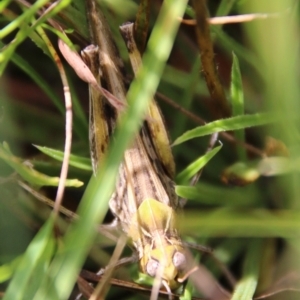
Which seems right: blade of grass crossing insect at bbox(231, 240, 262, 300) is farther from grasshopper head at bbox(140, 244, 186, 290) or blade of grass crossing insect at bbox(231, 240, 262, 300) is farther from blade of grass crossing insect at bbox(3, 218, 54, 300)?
blade of grass crossing insect at bbox(3, 218, 54, 300)

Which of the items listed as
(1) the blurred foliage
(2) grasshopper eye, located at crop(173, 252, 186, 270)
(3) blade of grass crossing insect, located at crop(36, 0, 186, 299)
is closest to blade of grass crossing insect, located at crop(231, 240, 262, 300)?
(1) the blurred foliage

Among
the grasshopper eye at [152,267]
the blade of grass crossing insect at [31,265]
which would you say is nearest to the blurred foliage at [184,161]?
the blade of grass crossing insect at [31,265]

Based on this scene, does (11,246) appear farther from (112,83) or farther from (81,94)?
(81,94)

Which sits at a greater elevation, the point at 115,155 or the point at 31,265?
the point at 115,155

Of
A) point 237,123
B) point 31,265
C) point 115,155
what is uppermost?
point 237,123

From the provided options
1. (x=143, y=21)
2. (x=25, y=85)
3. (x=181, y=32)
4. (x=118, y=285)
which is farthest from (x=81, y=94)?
(x=118, y=285)

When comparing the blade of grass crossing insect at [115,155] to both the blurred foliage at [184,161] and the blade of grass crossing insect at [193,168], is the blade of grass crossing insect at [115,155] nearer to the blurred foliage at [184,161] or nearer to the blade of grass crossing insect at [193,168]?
the blurred foliage at [184,161]

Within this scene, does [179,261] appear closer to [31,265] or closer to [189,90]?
[31,265]

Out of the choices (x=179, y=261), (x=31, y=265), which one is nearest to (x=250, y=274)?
(x=179, y=261)
